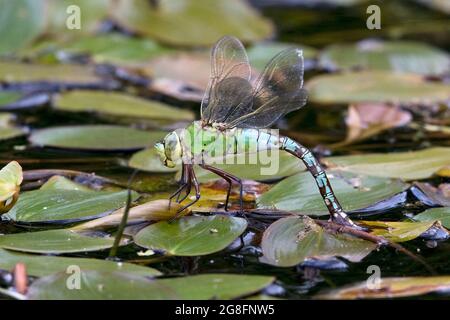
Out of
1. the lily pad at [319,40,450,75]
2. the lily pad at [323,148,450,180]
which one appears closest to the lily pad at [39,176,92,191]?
the lily pad at [323,148,450,180]

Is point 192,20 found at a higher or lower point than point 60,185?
higher

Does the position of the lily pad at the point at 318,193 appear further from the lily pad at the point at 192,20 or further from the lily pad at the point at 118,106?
the lily pad at the point at 192,20

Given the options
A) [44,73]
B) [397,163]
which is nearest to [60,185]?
[397,163]

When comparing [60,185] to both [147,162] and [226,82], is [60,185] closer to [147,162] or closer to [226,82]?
[147,162]

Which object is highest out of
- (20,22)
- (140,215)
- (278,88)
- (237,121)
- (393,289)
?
(20,22)

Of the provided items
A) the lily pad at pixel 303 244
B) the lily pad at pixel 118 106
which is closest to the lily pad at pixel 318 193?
the lily pad at pixel 303 244
